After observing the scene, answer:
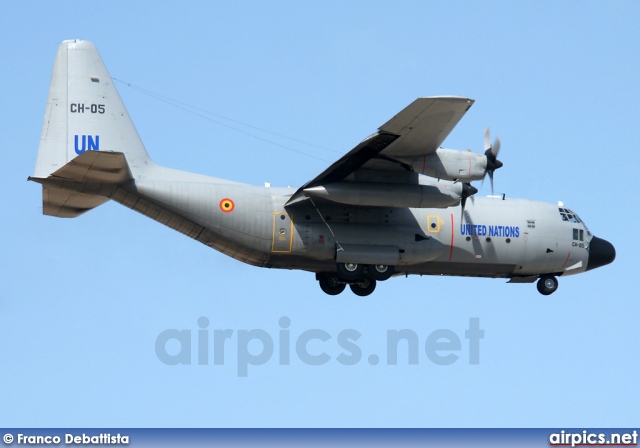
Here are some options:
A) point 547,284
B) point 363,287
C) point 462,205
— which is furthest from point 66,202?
point 547,284

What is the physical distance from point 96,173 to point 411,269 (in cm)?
903

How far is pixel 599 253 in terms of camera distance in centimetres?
3444

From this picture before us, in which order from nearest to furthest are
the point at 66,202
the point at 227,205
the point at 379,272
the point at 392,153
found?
the point at 392,153 < the point at 227,205 < the point at 66,202 < the point at 379,272

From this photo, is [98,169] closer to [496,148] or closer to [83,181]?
[83,181]

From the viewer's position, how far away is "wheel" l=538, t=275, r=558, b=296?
34.1 m

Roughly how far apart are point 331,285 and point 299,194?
3.38m

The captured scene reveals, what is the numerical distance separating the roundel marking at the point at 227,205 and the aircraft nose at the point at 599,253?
10.9m

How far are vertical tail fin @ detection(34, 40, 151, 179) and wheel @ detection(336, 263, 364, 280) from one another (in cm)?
568

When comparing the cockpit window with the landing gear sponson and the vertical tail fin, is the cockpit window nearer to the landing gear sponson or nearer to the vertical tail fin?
the landing gear sponson

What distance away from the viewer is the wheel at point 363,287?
106 feet

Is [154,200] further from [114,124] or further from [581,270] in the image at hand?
[581,270]

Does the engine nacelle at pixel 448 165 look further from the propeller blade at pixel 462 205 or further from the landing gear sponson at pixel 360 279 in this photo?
the landing gear sponson at pixel 360 279

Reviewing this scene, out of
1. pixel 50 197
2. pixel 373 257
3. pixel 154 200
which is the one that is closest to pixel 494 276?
pixel 373 257

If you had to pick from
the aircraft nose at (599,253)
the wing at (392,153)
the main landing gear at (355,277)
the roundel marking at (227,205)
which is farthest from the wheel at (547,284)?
the roundel marking at (227,205)
